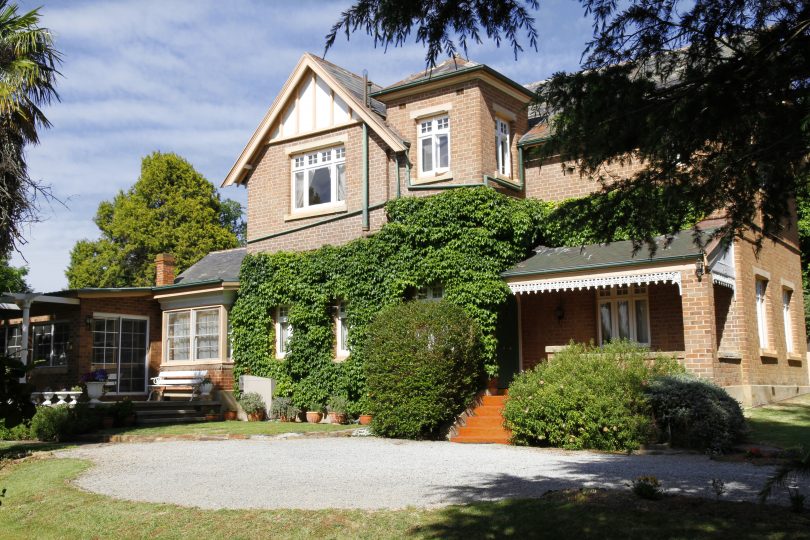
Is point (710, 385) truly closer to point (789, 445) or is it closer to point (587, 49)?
point (789, 445)

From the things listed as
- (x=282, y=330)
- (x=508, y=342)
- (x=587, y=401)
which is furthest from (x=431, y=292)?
(x=587, y=401)

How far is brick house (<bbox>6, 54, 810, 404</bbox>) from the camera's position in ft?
52.2

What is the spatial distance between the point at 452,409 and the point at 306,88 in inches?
415

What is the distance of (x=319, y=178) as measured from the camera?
20922 mm

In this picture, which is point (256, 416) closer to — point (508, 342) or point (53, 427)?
point (53, 427)

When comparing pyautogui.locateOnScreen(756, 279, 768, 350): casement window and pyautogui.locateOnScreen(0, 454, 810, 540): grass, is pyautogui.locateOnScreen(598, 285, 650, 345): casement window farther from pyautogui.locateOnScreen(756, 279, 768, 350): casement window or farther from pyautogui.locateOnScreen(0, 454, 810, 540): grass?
pyautogui.locateOnScreen(0, 454, 810, 540): grass

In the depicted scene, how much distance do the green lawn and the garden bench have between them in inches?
530

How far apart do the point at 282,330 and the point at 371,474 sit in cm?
1098

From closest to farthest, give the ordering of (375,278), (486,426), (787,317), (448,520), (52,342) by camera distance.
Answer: (448,520) → (486,426) → (375,278) → (787,317) → (52,342)

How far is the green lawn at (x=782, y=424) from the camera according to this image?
39.6 feet

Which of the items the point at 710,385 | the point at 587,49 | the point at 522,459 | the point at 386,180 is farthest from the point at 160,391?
the point at 587,49

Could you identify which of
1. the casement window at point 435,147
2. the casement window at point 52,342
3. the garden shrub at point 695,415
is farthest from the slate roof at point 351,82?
the garden shrub at point 695,415

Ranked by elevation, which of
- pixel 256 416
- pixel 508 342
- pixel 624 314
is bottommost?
pixel 256 416

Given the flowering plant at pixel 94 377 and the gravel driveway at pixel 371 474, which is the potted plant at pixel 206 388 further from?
the gravel driveway at pixel 371 474
